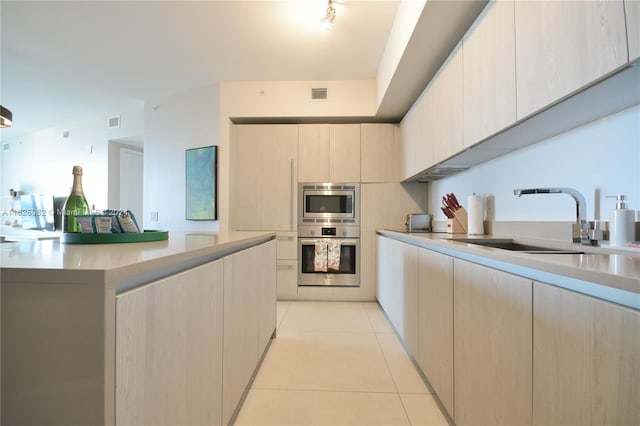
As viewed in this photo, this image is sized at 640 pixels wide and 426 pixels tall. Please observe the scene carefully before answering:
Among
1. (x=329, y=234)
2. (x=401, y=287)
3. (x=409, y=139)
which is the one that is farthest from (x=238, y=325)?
(x=409, y=139)

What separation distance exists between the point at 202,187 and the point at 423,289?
2.95 meters

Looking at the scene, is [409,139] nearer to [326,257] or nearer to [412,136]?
[412,136]

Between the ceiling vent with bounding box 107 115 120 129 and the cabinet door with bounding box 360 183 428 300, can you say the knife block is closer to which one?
the cabinet door with bounding box 360 183 428 300

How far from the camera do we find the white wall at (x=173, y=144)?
145 inches

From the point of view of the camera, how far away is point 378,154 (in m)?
3.52

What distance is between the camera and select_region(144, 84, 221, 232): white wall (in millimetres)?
3691

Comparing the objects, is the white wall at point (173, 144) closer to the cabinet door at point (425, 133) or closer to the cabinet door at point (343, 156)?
the cabinet door at point (343, 156)

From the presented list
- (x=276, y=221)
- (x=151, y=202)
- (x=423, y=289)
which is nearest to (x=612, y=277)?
(x=423, y=289)

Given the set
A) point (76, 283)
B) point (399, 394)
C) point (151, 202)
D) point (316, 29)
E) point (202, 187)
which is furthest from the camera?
point (151, 202)

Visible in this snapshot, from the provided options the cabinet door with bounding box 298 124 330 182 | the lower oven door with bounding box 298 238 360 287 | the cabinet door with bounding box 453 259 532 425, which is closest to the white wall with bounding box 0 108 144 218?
the cabinet door with bounding box 298 124 330 182

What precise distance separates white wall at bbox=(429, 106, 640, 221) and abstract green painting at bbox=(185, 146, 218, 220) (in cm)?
294

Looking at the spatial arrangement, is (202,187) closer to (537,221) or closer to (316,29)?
(316,29)

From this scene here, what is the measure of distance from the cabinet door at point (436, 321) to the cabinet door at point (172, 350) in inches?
39.2

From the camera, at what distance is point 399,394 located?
1602 millimetres
